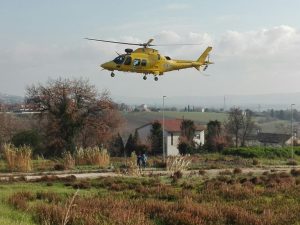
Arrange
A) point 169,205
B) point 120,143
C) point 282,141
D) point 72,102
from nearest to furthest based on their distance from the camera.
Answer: point 169,205 → point 72,102 → point 120,143 → point 282,141

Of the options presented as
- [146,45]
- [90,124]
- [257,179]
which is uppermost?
[146,45]

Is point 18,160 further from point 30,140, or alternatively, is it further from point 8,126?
point 8,126

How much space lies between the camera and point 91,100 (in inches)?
2092

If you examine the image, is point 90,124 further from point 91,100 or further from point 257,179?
point 257,179

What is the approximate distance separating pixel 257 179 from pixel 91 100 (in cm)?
2990

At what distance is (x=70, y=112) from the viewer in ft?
165

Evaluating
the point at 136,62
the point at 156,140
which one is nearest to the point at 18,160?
the point at 136,62

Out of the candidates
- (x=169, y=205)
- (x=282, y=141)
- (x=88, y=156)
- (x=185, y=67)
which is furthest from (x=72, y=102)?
(x=282, y=141)

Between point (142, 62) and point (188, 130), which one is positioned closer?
point (142, 62)

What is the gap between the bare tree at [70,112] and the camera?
51.1 metres

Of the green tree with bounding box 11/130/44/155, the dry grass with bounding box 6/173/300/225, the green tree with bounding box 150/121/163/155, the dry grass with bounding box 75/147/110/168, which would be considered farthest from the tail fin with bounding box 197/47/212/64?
the green tree with bounding box 150/121/163/155

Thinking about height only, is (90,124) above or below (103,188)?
above

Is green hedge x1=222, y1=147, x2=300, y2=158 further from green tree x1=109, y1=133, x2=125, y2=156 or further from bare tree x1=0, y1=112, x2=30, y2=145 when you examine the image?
bare tree x1=0, y1=112, x2=30, y2=145

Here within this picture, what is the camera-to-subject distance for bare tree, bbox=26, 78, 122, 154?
A: 51125 millimetres
